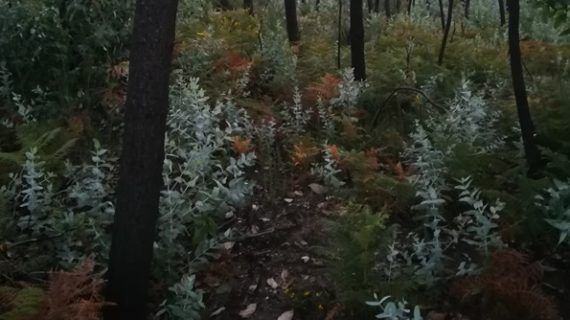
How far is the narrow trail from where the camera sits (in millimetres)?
4766

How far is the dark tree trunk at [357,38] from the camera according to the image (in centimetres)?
881

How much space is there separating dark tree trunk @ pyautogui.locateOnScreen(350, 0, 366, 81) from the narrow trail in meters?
3.53

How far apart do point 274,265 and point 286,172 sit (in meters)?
1.69

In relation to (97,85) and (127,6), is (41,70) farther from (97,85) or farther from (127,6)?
(127,6)

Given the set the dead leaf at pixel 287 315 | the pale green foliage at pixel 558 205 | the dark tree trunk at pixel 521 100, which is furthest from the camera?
the dark tree trunk at pixel 521 100

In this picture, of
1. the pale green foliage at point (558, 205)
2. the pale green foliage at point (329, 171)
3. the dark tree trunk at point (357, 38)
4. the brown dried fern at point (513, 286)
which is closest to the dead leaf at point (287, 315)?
the brown dried fern at point (513, 286)

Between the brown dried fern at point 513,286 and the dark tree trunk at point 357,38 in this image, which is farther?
the dark tree trunk at point 357,38

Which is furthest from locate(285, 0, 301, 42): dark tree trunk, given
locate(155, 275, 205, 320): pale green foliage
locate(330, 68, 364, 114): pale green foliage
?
locate(155, 275, 205, 320): pale green foliage

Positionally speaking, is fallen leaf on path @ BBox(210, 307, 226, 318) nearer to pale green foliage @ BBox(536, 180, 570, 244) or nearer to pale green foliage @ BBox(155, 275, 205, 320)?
pale green foliage @ BBox(155, 275, 205, 320)

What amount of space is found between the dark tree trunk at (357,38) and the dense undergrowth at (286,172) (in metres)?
0.28

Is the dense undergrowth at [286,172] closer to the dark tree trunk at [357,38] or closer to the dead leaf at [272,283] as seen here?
the dark tree trunk at [357,38]

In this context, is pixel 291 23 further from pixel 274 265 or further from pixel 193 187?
pixel 274 265

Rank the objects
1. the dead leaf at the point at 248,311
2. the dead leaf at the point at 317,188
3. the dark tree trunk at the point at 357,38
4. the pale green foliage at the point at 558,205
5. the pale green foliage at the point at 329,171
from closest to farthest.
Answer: the pale green foliage at the point at 558,205
the dead leaf at the point at 248,311
the pale green foliage at the point at 329,171
the dead leaf at the point at 317,188
the dark tree trunk at the point at 357,38

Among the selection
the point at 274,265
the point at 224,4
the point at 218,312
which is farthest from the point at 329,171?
the point at 224,4
